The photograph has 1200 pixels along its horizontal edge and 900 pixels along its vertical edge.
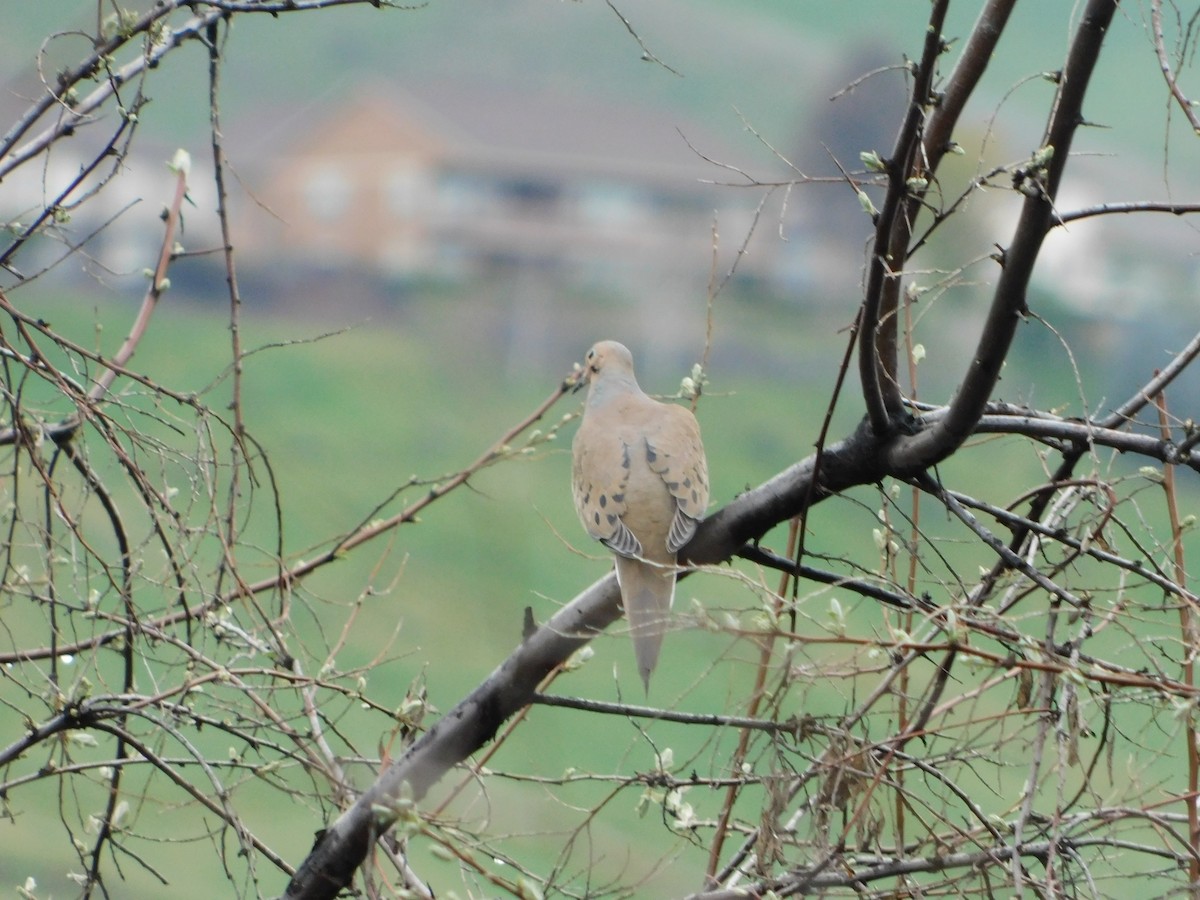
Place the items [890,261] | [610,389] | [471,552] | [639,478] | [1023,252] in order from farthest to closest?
1. [610,389]
2. [639,478]
3. [471,552]
4. [890,261]
5. [1023,252]

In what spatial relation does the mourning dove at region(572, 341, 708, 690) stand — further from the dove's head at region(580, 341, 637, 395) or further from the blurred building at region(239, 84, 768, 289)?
the blurred building at region(239, 84, 768, 289)

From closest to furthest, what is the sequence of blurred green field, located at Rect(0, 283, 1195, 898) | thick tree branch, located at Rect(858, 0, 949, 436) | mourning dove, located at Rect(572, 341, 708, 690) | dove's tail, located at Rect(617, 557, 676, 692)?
thick tree branch, located at Rect(858, 0, 949, 436)
blurred green field, located at Rect(0, 283, 1195, 898)
dove's tail, located at Rect(617, 557, 676, 692)
mourning dove, located at Rect(572, 341, 708, 690)

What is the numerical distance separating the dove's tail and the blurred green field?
0.26 feet

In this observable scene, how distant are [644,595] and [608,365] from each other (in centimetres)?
130

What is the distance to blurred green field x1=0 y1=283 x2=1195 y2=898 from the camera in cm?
189

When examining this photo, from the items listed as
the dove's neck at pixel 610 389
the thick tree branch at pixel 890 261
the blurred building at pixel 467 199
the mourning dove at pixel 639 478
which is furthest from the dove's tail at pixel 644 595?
the blurred building at pixel 467 199

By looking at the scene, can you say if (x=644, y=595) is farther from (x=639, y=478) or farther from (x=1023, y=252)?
(x=1023, y=252)

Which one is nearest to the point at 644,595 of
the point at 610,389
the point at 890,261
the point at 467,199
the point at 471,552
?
the point at 471,552

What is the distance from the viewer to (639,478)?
3.17 meters

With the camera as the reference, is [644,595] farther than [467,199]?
No

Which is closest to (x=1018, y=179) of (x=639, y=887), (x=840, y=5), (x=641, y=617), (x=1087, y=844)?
(x=1087, y=844)

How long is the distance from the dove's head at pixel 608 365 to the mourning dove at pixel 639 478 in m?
0.07

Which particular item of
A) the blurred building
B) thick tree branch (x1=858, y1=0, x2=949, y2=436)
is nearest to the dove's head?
thick tree branch (x1=858, y1=0, x2=949, y2=436)

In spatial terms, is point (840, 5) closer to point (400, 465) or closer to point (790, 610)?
point (400, 465)
